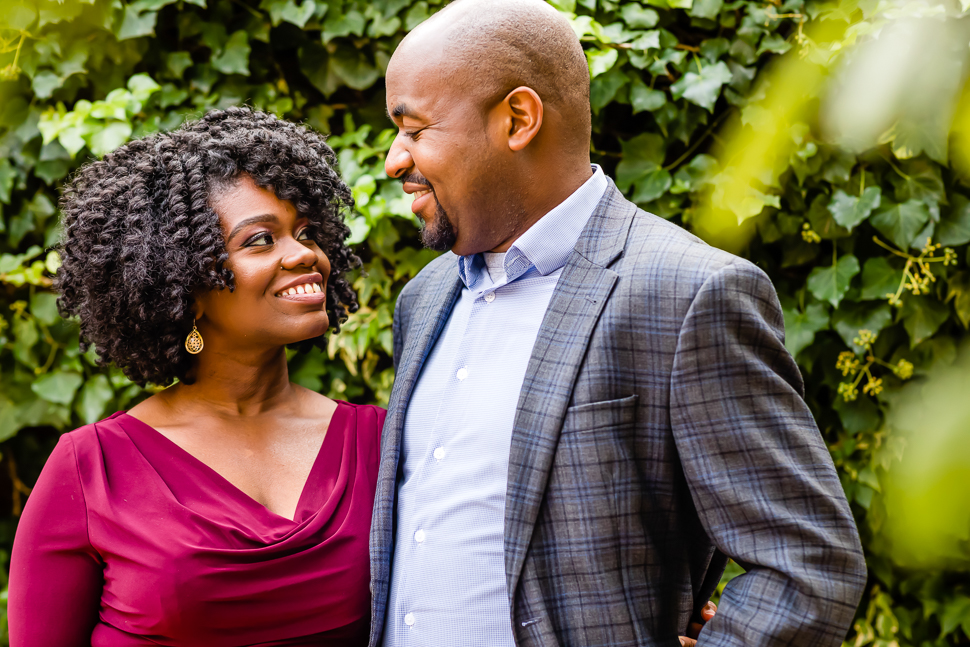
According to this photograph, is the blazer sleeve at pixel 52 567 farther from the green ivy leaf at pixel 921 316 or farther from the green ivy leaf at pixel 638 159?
the green ivy leaf at pixel 921 316

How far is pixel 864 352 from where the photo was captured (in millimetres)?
2305

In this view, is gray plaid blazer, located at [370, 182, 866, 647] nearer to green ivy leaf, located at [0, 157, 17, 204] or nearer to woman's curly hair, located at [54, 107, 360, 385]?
woman's curly hair, located at [54, 107, 360, 385]

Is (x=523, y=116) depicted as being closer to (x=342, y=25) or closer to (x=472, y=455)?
(x=472, y=455)

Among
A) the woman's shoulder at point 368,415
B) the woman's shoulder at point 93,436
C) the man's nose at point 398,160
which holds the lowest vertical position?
the woman's shoulder at point 368,415

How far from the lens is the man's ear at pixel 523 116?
1500 millimetres

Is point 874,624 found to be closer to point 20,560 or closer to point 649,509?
point 649,509

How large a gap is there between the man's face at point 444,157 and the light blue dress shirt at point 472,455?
9cm

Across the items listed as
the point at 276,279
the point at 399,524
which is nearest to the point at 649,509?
the point at 399,524

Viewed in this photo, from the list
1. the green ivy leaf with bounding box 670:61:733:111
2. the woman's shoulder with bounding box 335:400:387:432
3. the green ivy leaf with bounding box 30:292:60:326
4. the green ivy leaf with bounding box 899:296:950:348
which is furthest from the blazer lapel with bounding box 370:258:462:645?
the green ivy leaf with bounding box 30:292:60:326

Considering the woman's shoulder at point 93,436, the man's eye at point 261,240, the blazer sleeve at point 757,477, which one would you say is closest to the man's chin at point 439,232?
the man's eye at point 261,240

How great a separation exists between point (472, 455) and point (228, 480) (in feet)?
1.98

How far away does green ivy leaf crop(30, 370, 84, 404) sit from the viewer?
258cm

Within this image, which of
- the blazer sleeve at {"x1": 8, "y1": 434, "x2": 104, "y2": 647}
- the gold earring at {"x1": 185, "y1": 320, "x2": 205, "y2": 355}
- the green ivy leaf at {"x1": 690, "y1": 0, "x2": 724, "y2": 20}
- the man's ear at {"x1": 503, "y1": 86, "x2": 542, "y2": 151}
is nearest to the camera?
the man's ear at {"x1": 503, "y1": 86, "x2": 542, "y2": 151}

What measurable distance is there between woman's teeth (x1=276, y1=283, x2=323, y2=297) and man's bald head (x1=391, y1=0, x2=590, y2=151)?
53cm
